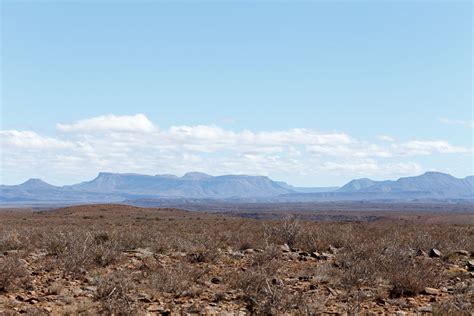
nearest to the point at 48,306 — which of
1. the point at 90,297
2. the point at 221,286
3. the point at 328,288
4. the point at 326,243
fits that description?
the point at 90,297

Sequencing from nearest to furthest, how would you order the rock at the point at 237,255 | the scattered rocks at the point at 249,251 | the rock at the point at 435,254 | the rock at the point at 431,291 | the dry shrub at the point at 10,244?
the rock at the point at 431,291, the rock at the point at 435,254, the rock at the point at 237,255, the scattered rocks at the point at 249,251, the dry shrub at the point at 10,244

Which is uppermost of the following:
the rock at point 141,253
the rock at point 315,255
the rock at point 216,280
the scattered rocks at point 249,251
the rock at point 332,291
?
the rock at point 315,255

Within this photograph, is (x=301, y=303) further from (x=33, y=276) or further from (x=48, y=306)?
(x=33, y=276)

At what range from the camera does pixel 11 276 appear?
1022 centimetres

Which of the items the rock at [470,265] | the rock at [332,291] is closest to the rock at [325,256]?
the rock at [470,265]

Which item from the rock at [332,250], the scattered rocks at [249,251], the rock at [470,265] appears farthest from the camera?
the rock at [332,250]

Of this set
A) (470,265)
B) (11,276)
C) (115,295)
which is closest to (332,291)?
(115,295)

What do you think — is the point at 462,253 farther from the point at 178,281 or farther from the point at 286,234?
Result: the point at 178,281

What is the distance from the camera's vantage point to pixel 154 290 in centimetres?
983

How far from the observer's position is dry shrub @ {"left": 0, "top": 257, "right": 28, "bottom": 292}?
9.90 metres

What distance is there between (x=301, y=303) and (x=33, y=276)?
21.3ft

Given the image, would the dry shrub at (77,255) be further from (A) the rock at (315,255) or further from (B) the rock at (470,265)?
(B) the rock at (470,265)

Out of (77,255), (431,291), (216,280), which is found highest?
(77,255)

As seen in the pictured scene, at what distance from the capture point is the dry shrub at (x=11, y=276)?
9.90 m
